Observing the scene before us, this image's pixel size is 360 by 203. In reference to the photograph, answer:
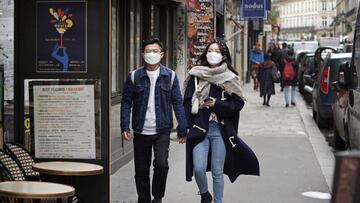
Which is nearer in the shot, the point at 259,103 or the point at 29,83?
the point at 29,83

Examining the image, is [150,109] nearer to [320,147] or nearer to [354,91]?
[354,91]

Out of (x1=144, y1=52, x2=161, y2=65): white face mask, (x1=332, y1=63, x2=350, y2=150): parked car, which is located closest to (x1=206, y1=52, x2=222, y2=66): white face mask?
(x1=144, y1=52, x2=161, y2=65): white face mask

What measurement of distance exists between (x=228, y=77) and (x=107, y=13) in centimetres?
139

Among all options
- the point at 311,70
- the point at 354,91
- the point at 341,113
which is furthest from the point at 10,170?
the point at 311,70

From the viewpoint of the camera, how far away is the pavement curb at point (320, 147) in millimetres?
9197

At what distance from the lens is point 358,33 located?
870 centimetres

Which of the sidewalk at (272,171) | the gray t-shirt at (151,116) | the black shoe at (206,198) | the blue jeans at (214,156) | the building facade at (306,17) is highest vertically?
the building facade at (306,17)


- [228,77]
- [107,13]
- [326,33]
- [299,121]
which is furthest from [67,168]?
[326,33]

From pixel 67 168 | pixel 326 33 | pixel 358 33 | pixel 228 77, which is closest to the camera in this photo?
pixel 67 168

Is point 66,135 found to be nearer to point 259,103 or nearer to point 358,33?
point 358,33

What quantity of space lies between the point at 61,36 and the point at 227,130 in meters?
1.77

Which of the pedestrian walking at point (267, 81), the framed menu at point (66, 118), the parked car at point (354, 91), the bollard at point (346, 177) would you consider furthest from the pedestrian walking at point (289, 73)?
the bollard at point (346, 177)

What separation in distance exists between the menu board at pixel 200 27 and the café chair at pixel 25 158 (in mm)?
6583

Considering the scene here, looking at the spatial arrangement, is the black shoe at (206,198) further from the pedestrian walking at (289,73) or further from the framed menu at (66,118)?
the pedestrian walking at (289,73)
